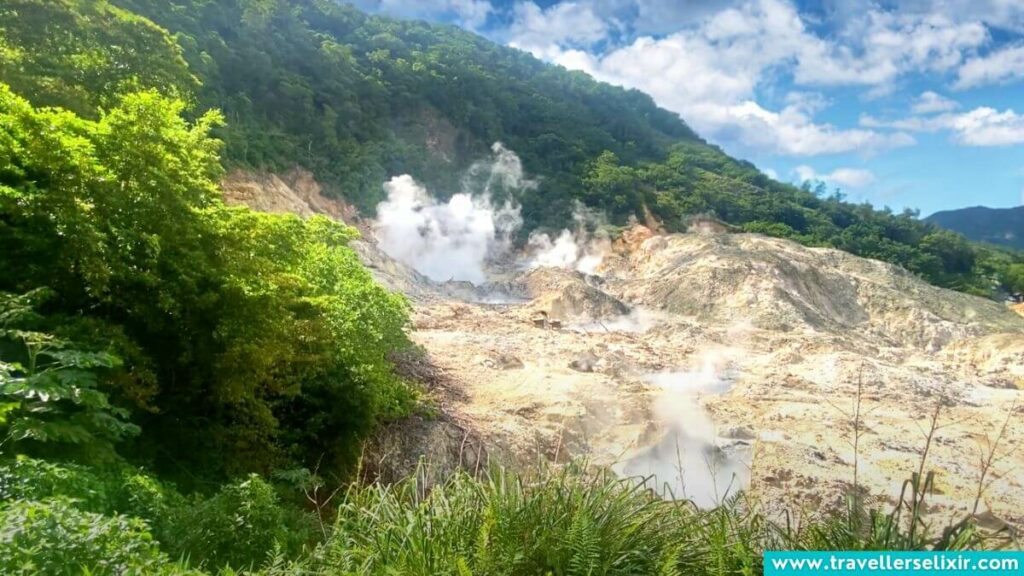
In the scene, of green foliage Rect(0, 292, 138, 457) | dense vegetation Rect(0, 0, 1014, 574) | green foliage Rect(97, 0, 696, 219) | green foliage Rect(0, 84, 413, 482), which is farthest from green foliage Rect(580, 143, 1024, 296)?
green foliage Rect(0, 292, 138, 457)

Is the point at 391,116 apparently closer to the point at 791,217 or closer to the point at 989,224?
the point at 791,217

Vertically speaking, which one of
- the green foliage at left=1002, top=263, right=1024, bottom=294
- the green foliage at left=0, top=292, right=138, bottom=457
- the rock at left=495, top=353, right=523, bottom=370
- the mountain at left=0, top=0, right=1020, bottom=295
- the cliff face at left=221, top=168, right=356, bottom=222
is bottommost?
the rock at left=495, top=353, right=523, bottom=370

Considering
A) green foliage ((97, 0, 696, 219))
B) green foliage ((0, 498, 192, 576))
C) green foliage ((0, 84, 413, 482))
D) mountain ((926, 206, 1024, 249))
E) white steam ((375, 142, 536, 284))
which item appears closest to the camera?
green foliage ((0, 498, 192, 576))

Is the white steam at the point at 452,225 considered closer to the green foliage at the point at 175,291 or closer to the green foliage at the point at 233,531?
the green foliage at the point at 175,291

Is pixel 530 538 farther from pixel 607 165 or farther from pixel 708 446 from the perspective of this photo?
pixel 607 165

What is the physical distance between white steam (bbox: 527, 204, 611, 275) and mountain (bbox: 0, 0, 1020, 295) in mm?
1845

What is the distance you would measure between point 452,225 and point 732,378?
29772mm

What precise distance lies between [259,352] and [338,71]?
46.6m

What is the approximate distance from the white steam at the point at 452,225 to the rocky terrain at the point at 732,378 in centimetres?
540

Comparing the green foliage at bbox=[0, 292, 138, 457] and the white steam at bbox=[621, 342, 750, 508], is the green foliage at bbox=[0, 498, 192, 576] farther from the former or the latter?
the white steam at bbox=[621, 342, 750, 508]

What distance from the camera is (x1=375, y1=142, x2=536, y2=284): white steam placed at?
41497 mm

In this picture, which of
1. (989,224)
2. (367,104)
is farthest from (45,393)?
(989,224)

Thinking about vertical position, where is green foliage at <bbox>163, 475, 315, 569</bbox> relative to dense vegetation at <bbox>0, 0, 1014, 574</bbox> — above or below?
below

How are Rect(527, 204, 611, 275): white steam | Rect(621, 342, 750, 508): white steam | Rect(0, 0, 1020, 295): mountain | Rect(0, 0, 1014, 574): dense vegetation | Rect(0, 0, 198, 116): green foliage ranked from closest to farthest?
Rect(0, 0, 1014, 574): dense vegetation, Rect(621, 342, 750, 508): white steam, Rect(0, 0, 198, 116): green foliage, Rect(0, 0, 1020, 295): mountain, Rect(527, 204, 611, 275): white steam
